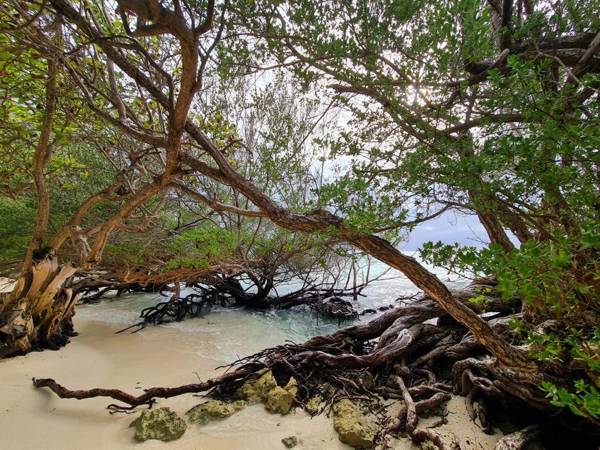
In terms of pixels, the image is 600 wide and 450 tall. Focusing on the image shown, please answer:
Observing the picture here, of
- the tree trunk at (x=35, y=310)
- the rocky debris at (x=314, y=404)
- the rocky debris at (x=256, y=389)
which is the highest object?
the tree trunk at (x=35, y=310)

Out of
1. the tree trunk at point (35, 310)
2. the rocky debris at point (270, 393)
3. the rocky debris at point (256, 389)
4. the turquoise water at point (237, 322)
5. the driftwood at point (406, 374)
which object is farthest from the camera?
the turquoise water at point (237, 322)

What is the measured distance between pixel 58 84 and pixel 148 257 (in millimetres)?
3528

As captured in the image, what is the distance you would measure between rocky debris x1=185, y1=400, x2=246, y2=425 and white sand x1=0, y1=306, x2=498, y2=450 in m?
0.06

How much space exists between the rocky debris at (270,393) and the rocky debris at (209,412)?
9.8 inches

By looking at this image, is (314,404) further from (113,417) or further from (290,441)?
(113,417)

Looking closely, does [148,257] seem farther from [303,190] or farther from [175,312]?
[303,190]

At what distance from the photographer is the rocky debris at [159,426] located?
7.66 ft

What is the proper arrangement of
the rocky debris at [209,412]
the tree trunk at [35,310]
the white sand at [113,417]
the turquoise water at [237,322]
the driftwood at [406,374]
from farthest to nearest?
the turquoise water at [237,322] → the tree trunk at [35,310] → the rocky debris at [209,412] → the driftwood at [406,374] → the white sand at [113,417]

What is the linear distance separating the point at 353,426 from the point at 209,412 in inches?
52.8

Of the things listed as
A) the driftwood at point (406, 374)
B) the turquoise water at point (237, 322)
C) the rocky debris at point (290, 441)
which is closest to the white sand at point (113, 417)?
the rocky debris at point (290, 441)

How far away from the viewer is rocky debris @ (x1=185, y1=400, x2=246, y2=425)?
8.64 ft

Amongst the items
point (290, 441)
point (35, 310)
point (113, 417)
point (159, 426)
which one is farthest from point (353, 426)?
point (35, 310)

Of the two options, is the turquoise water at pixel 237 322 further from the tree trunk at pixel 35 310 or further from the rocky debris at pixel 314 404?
the rocky debris at pixel 314 404

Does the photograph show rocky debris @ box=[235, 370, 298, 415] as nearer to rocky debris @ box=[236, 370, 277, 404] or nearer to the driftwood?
rocky debris @ box=[236, 370, 277, 404]
